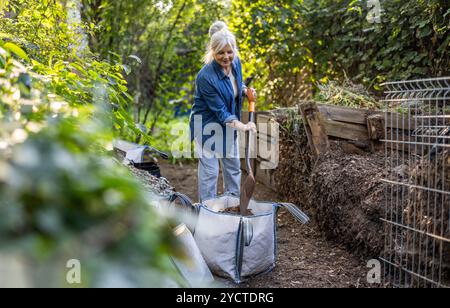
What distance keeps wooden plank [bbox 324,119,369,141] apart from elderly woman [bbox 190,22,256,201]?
2.18 feet

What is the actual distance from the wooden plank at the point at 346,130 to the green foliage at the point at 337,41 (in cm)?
88

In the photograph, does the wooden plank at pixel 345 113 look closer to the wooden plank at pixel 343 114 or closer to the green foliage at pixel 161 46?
the wooden plank at pixel 343 114

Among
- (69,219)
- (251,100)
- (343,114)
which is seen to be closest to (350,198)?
(343,114)

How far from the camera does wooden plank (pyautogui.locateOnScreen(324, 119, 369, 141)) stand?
11.1ft

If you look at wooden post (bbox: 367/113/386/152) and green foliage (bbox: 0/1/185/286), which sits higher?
wooden post (bbox: 367/113/386/152)

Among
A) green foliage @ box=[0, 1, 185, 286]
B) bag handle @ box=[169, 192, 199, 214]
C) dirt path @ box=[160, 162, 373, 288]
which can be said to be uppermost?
green foliage @ box=[0, 1, 185, 286]

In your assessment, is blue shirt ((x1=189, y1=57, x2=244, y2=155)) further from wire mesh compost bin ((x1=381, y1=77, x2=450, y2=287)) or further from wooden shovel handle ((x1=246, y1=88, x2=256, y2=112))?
wire mesh compost bin ((x1=381, y1=77, x2=450, y2=287))

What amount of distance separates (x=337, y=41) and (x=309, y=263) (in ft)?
8.77

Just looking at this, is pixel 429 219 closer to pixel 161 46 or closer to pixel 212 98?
pixel 212 98

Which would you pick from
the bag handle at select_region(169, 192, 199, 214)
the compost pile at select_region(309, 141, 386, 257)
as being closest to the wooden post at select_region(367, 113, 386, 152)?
the compost pile at select_region(309, 141, 386, 257)

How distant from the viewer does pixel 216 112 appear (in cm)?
329

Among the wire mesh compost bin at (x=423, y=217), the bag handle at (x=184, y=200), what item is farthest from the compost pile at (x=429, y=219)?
the bag handle at (x=184, y=200)
